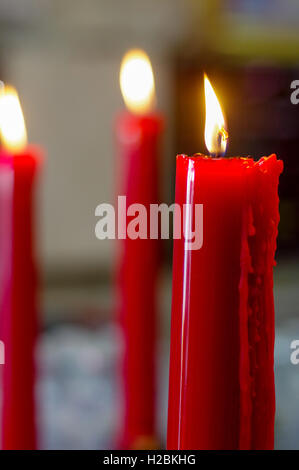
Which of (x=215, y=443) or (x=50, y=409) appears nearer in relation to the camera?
→ (x=215, y=443)

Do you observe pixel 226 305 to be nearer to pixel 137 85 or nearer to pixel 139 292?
pixel 139 292

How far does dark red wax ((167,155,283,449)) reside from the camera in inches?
6.5

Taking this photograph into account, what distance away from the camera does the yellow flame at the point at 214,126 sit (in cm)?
19

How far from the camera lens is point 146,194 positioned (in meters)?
0.38

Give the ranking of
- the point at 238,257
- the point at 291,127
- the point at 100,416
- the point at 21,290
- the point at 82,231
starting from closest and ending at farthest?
the point at 238,257, the point at 21,290, the point at 100,416, the point at 291,127, the point at 82,231

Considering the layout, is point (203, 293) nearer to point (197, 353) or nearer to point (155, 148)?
point (197, 353)

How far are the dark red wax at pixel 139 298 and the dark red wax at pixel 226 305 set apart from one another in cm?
22

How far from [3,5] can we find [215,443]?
1.35 meters

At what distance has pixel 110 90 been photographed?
1474 mm

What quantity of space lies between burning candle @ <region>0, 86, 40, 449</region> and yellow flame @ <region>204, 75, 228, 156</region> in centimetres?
12

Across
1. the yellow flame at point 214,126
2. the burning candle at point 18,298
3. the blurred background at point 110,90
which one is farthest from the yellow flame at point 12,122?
the blurred background at point 110,90

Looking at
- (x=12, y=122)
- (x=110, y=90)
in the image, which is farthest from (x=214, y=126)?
(x=110, y=90)

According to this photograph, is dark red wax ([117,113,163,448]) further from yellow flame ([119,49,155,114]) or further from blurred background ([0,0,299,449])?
blurred background ([0,0,299,449])

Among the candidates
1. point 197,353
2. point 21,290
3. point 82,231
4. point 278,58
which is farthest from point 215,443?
point 278,58
